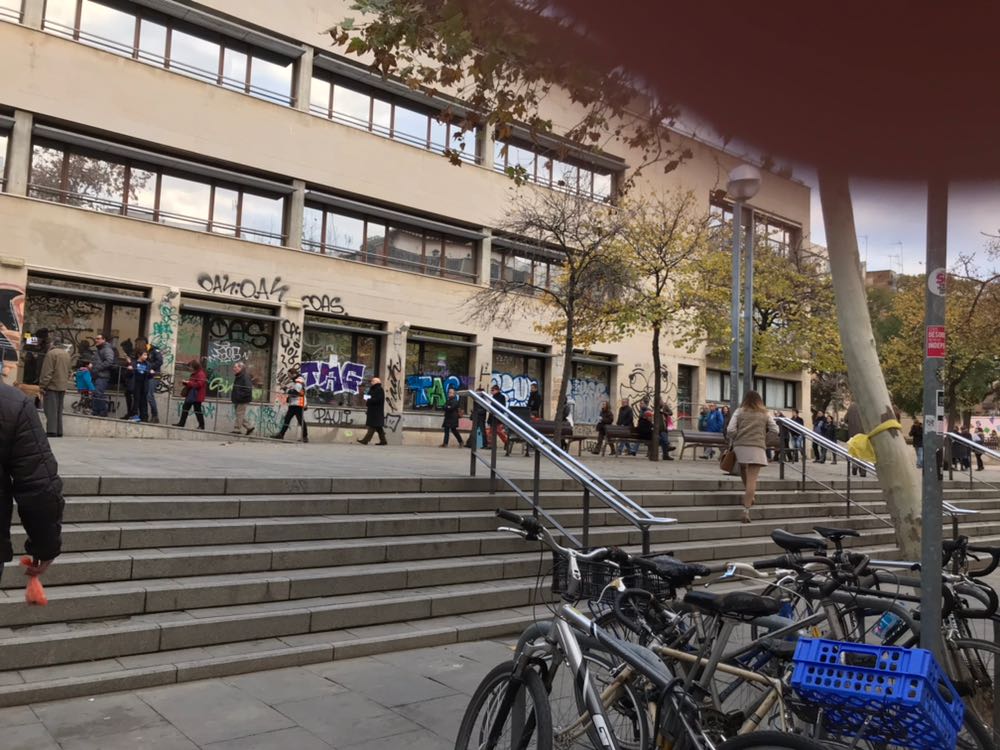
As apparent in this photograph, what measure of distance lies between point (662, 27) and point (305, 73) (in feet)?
77.2

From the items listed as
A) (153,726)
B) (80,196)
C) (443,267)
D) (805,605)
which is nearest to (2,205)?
(80,196)

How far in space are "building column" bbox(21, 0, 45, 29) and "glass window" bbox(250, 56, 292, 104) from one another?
17.3ft

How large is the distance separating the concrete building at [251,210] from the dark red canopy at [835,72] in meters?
18.1

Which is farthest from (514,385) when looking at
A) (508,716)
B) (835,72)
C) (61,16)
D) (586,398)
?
(835,72)

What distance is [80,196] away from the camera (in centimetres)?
1858

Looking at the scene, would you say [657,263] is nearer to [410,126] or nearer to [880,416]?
[410,126]

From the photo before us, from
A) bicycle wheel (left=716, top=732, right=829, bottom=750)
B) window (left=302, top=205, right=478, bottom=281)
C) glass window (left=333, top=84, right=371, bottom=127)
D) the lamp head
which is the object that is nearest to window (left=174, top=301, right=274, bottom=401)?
window (left=302, top=205, right=478, bottom=281)

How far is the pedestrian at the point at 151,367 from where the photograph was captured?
1677 cm

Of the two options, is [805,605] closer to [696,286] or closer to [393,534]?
[393,534]

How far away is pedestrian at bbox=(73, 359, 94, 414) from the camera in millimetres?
16344

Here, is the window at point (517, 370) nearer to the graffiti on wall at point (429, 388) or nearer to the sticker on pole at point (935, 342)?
the graffiti on wall at point (429, 388)

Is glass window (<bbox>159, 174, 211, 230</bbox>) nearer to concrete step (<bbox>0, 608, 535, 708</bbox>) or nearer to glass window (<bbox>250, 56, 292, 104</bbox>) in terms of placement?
glass window (<bbox>250, 56, 292, 104</bbox>)

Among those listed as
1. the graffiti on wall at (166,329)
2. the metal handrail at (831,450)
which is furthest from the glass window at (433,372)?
the metal handrail at (831,450)

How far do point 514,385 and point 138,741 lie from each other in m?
23.1
